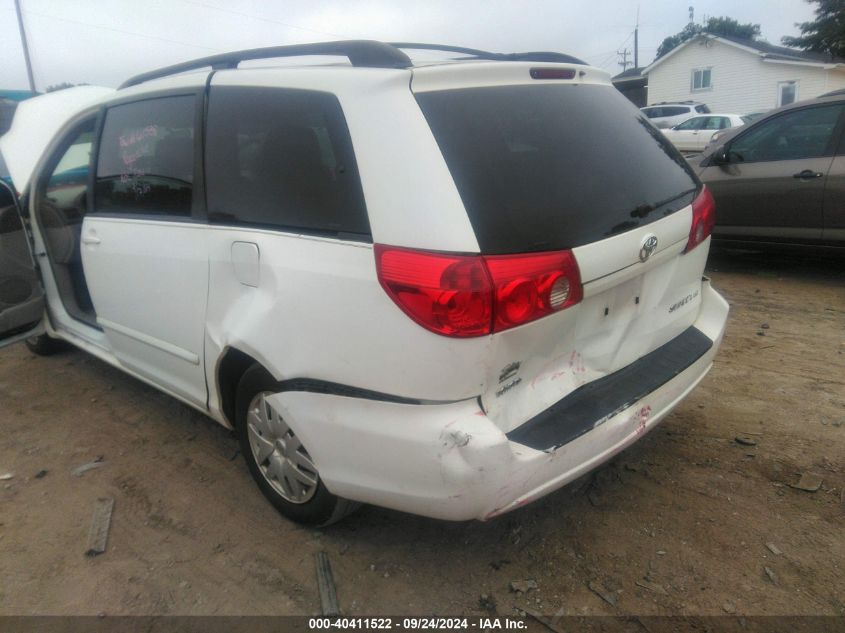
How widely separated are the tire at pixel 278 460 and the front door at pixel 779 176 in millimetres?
4842

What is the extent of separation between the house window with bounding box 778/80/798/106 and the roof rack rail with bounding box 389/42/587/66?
34979 millimetres

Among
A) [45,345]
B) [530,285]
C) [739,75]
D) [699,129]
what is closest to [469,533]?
[530,285]

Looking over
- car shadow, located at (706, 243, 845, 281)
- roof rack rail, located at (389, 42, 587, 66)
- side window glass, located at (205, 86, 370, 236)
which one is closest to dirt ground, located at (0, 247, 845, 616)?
side window glass, located at (205, 86, 370, 236)

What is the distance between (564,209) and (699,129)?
73.1 feet

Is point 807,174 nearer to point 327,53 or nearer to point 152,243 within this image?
point 327,53

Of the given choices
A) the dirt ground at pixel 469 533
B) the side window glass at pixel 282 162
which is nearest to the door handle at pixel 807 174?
the dirt ground at pixel 469 533

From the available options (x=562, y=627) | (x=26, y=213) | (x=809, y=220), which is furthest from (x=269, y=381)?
(x=809, y=220)

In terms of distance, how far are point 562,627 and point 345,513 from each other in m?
0.88

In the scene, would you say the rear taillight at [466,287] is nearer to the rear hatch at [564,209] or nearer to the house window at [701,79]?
the rear hatch at [564,209]

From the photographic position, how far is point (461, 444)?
194 cm

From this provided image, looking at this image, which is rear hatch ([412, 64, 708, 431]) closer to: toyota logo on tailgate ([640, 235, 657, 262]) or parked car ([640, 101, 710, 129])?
toyota logo on tailgate ([640, 235, 657, 262])

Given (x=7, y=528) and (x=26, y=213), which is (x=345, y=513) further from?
(x=26, y=213)

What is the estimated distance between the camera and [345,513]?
2.53 metres

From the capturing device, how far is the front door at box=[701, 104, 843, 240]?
5.44m
